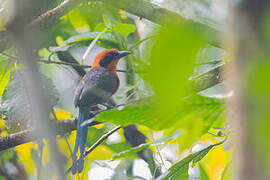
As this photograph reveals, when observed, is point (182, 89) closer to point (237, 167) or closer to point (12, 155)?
point (237, 167)

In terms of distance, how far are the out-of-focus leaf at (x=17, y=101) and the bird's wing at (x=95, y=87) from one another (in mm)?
549

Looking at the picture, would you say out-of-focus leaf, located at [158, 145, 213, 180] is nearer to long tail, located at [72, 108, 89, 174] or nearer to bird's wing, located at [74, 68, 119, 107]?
long tail, located at [72, 108, 89, 174]

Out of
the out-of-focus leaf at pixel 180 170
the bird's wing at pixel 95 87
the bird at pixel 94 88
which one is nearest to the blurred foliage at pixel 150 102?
the out-of-focus leaf at pixel 180 170

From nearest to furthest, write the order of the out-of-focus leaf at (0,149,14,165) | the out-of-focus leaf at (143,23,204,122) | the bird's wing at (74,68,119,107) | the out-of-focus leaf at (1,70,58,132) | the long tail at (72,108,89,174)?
the out-of-focus leaf at (143,23,204,122) < the long tail at (72,108,89,174) < the out-of-focus leaf at (1,70,58,132) < the bird's wing at (74,68,119,107) < the out-of-focus leaf at (0,149,14,165)

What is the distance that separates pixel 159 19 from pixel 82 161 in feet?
2.98

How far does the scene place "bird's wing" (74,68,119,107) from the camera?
9.62 ft

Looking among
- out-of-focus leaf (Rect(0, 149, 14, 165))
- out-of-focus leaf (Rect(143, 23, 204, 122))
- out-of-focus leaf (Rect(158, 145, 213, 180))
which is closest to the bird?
out-of-focus leaf (Rect(0, 149, 14, 165))

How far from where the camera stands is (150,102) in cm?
93

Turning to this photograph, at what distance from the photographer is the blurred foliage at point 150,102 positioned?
37cm

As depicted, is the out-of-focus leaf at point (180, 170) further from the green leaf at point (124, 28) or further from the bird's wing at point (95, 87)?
the bird's wing at point (95, 87)

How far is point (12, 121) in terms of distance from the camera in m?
2.24

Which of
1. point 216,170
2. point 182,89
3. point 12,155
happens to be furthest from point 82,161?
point 182,89

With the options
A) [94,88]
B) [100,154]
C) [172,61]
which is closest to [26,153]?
[100,154]

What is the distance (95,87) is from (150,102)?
7.57 ft
